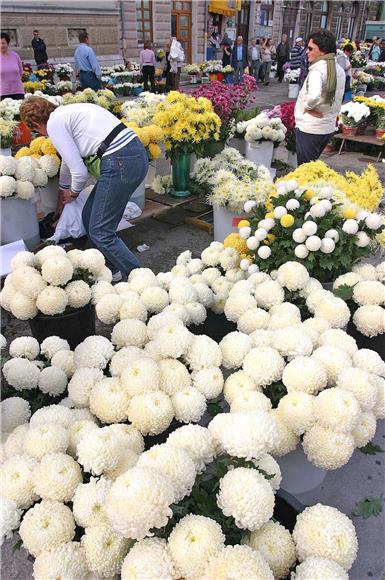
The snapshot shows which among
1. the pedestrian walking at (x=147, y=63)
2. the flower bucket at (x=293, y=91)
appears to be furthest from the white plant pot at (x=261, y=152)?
the flower bucket at (x=293, y=91)

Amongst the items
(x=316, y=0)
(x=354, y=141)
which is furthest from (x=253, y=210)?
(x=316, y=0)

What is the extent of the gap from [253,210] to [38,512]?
2117 mm

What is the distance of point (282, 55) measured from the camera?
62.2 ft

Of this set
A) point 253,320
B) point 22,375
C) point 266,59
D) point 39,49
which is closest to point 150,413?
point 22,375

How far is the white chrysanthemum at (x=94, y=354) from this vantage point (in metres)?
1.69

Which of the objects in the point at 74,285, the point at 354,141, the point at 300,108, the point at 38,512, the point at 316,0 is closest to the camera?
the point at 38,512

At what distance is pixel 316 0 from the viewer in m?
26.7

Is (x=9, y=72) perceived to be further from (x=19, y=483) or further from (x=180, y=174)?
(x=19, y=483)

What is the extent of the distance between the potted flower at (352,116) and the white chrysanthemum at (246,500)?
775cm

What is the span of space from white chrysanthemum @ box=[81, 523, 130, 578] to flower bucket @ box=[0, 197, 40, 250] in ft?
9.97

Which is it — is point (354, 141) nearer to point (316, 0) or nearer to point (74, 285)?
point (74, 285)

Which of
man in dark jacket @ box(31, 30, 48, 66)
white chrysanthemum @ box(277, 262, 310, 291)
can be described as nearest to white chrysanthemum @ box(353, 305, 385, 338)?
white chrysanthemum @ box(277, 262, 310, 291)

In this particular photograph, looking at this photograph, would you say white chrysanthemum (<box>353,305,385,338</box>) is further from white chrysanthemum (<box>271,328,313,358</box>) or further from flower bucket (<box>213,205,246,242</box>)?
flower bucket (<box>213,205,246,242</box>)

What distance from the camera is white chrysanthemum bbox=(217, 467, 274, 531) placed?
102cm
